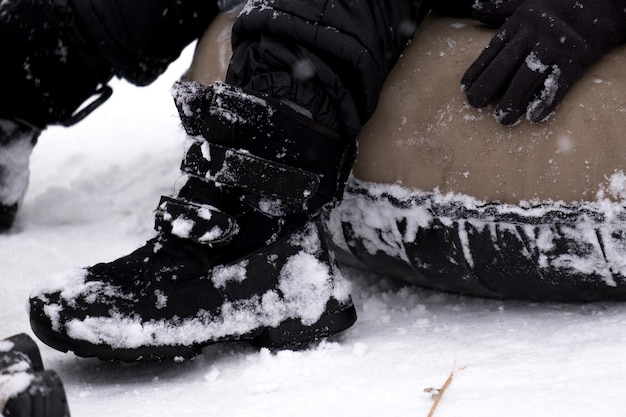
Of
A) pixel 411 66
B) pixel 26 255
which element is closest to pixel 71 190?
pixel 26 255

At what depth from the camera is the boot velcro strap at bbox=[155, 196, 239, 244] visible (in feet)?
3.48

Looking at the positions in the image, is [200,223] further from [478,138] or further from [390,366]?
[478,138]

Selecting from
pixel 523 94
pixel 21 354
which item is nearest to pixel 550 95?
pixel 523 94

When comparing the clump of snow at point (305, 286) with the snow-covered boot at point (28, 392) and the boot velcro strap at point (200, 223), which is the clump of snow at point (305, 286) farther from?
the snow-covered boot at point (28, 392)

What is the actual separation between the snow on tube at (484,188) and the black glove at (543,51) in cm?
3

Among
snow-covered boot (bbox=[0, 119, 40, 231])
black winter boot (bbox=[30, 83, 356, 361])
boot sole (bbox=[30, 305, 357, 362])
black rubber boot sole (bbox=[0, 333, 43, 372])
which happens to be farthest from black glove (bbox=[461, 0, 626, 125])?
snow-covered boot (bbox=[0, 119, 40, 231])

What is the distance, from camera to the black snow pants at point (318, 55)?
3.58 ft

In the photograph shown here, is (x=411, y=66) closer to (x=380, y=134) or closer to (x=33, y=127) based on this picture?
(x=380, y=134)

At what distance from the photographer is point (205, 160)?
109 cm

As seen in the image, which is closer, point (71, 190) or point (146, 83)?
point (146, 83)

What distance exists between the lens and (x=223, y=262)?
43.1 inches

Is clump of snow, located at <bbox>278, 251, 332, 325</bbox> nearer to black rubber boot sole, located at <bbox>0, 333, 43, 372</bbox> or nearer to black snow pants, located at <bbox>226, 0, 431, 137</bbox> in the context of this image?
black snow pants, located at <bbox>226, 0, 431, 137</bbox>

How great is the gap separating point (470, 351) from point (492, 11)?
554 mm

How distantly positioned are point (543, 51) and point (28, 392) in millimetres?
790
